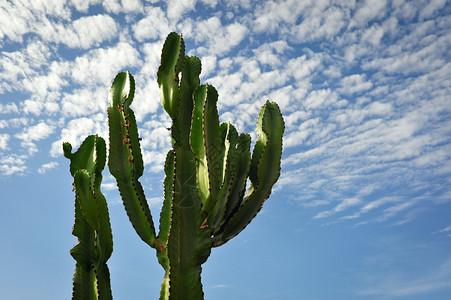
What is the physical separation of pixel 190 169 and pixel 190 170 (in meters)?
0.02

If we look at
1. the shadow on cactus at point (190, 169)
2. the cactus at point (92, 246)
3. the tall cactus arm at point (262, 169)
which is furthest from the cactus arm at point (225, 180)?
the cactus at point (92, 246)

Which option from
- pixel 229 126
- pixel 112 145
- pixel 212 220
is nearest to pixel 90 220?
pixel 112 145

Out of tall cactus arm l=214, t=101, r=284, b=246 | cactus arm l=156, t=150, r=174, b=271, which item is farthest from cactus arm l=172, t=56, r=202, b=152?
tall cactus arm l=214, t=101, r=284, b=246

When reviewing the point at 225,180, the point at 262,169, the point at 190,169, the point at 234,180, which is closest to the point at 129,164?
the point at 190,169

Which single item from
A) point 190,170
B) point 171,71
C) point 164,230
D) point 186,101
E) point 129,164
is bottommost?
point 164,230

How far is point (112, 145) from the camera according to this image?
18.3 ft

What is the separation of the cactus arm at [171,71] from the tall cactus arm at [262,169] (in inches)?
46.8

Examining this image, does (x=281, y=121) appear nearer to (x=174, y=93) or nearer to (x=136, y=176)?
(x=174, y=93)

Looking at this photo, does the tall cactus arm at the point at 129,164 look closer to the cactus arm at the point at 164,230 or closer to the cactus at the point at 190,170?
the cactus at the point at 190,170

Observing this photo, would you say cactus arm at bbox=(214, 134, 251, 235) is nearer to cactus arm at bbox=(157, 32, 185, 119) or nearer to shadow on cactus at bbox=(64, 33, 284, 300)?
shadow on cactus at bbox=(64, 33, 284, 300)

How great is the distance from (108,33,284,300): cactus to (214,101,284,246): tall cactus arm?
0.5 inches

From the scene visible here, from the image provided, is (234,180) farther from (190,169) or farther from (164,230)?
(164,230)

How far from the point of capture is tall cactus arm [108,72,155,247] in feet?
17.9

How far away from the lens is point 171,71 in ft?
17.6
